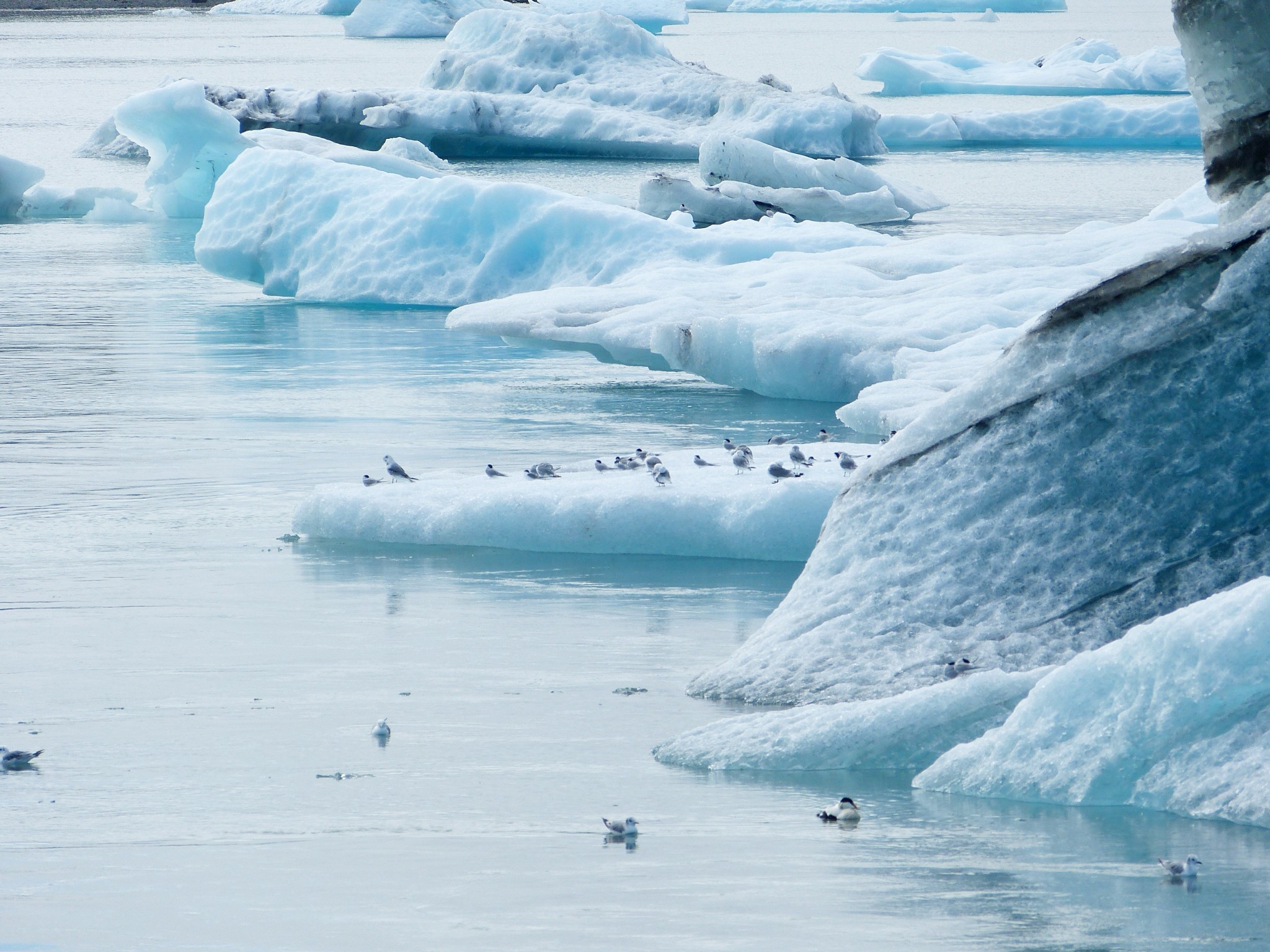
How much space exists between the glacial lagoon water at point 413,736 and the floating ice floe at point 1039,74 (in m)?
28.7

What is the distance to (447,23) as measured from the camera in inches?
2051

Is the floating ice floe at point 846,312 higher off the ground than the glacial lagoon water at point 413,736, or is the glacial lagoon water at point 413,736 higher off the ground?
the floating ice floe at point 846,312

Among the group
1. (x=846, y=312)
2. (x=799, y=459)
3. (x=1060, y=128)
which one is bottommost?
(x=799, y=459)

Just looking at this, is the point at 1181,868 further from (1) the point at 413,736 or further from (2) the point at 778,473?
(2) the point at 778,473

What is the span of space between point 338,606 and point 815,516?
80.0 inches

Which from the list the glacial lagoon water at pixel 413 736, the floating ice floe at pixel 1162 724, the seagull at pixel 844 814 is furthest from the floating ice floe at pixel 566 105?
the seagull at pixel 844 814

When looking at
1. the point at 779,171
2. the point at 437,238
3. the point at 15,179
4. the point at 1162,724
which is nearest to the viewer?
the point at 1162,724

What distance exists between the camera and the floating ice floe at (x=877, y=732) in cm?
504

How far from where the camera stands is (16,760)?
16.9 ft

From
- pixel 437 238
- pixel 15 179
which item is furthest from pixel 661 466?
pixel 15 179

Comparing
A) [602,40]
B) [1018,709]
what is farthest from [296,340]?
[602,40]

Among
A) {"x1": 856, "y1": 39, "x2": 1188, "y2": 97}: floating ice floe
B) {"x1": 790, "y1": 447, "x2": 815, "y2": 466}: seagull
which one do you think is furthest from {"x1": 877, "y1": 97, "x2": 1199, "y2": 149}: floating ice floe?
{"x1": 790, "y1": 447, "x2": 815, "y2": 466}: seagull

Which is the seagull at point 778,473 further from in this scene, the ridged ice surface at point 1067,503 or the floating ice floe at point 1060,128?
the floating ice floe at point 1060,128

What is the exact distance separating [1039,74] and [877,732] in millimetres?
37548
